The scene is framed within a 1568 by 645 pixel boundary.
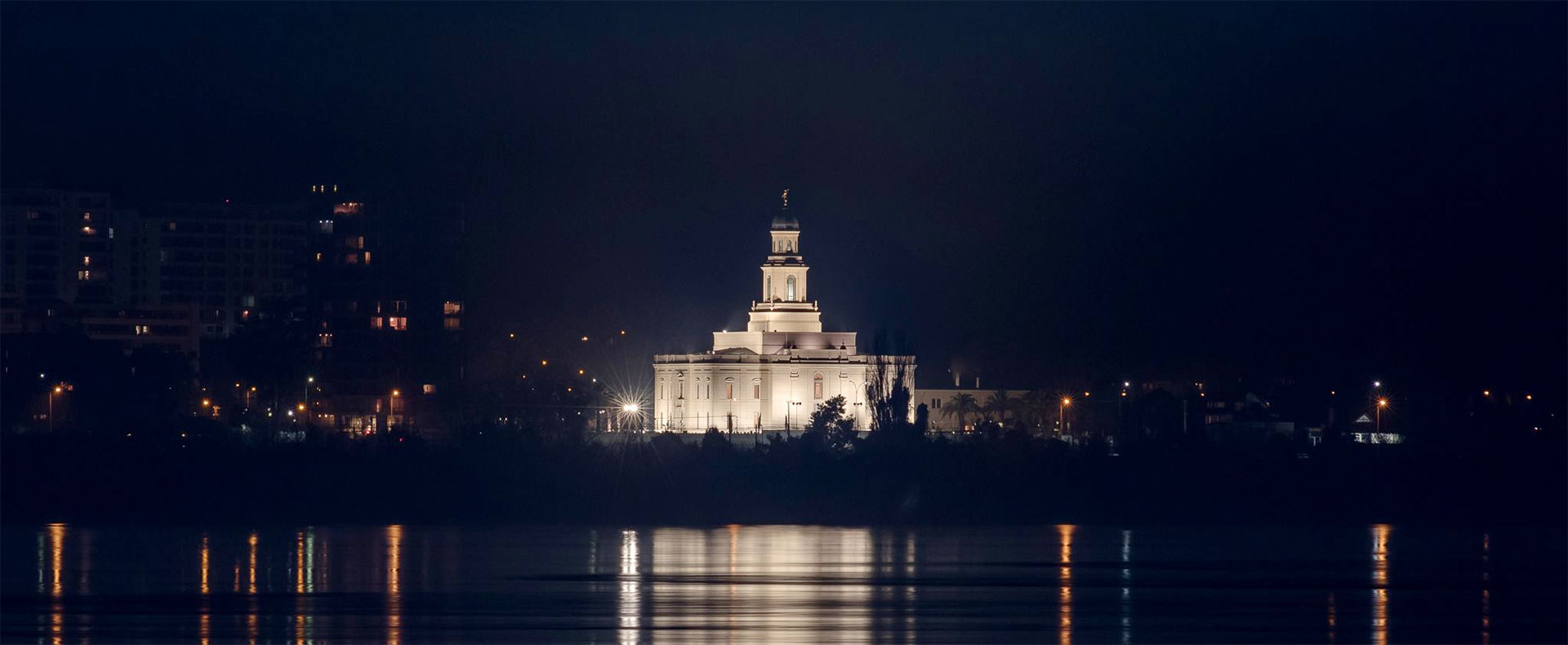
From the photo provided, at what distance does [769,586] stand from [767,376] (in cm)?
7617

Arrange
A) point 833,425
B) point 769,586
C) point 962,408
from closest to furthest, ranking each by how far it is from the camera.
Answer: point 769,586 < point 833,425 < point 962,408

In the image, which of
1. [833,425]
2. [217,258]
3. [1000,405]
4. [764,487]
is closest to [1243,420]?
[1000,405]

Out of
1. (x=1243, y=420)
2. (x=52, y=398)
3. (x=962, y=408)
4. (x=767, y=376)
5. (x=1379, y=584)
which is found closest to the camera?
(x=1379, y=584)

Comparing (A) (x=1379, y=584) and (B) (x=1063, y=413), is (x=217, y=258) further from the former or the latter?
(A) (x=1379, y=584)

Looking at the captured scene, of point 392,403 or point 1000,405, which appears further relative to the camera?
point 392,403

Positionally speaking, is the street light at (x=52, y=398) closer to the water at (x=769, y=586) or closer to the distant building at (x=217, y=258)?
the water at (x=769, y=586)

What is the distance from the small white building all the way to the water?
181 ft

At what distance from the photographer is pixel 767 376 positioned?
12669 cm

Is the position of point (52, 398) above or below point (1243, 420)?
above

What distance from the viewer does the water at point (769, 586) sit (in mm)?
42656

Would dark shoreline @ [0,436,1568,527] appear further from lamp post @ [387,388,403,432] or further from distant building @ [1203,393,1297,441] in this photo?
lamp post @ [387,388,403,432]

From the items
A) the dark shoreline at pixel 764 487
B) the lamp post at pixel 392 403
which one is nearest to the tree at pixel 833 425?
the dark shoreline at pixel 764 487

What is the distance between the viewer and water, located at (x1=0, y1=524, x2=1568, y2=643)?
42.7m

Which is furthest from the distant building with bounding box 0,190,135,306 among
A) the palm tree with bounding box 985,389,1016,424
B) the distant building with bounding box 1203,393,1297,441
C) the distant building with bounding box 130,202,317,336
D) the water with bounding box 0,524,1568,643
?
the water with bounding box 0,524,1568,643
